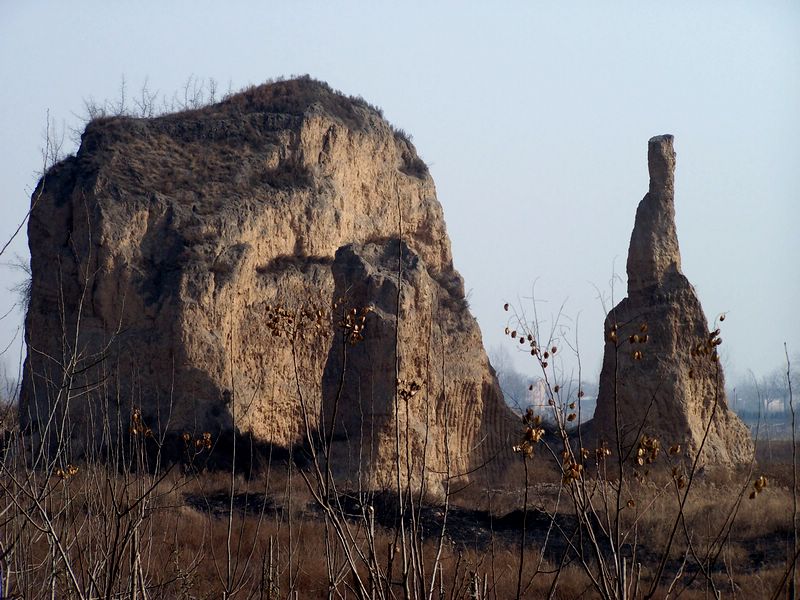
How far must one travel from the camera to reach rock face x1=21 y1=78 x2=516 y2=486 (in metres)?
16.9

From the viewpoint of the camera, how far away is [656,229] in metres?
17.9

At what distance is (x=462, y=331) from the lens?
20328 mm

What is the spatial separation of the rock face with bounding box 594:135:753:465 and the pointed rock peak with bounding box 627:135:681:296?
0.02 meters

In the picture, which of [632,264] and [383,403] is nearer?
[383,403]

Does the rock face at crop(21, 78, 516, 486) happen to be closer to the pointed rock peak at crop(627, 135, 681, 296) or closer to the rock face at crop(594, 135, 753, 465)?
the rock face at crop(594, 135, 753, 465)

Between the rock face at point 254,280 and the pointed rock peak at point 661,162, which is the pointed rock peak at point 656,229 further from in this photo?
the rock face at point 254,280

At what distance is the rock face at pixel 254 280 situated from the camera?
666 inches

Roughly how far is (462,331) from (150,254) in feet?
20.4

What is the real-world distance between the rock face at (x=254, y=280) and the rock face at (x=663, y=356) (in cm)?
257

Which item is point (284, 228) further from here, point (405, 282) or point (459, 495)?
point (459, 495)

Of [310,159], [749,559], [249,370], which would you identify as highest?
[310,159]

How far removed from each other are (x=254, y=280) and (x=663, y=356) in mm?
8192

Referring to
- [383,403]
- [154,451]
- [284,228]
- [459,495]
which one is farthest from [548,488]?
[284,228]

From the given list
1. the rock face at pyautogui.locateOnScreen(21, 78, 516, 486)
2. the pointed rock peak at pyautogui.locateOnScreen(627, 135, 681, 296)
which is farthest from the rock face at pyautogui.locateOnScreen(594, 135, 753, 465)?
the rock face at pyautogui.locateOnScreen(21, 78, 516, 486)
